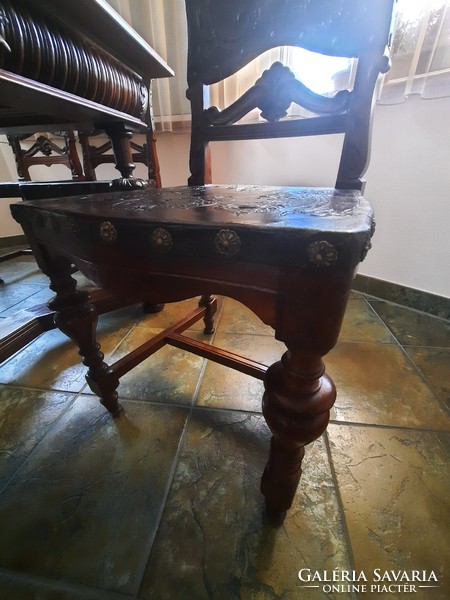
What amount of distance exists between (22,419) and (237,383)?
2.00 ft

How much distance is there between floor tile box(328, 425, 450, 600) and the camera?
1.41 feet

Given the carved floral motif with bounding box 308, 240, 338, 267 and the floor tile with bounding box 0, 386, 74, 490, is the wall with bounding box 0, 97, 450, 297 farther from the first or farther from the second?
the floor tile with bounding box 0, 386, 74, 490

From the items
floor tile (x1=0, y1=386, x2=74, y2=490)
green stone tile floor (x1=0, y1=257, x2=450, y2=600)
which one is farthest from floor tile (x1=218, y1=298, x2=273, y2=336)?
floor tile (x1=0, y1=386, x2=74, y2=490)

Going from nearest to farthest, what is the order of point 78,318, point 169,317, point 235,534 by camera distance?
point 235,534, point 78,318, point 169,317

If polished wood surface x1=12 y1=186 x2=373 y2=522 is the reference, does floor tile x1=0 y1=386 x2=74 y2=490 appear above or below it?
below

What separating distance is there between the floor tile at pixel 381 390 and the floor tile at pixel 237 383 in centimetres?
21

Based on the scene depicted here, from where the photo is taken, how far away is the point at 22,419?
691 millimetres

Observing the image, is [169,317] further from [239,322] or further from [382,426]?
[382,426]

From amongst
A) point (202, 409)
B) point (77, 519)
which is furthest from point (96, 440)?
point (202, 409)

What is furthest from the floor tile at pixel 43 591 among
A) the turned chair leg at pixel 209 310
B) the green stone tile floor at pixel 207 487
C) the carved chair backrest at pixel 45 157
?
→ the carved chair backrest at pixel 45 157

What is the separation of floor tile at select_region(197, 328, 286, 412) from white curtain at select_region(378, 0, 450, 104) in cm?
110

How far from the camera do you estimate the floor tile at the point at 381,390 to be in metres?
0.67

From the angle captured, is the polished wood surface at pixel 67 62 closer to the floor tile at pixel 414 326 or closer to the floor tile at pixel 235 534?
the floor tile at pixel 235 534

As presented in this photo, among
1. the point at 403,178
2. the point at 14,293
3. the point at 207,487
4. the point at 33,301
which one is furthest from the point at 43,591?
the point at 403,178
